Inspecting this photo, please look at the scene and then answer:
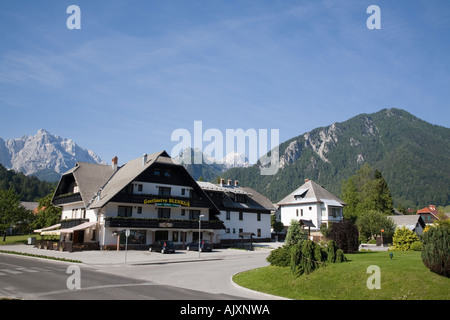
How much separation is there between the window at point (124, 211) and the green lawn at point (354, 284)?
31.3 metres

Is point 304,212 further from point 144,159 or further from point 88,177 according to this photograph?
point 88,177

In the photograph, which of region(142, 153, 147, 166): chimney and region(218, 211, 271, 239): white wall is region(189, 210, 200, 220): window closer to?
region(218, 211, 271, 239): white wall

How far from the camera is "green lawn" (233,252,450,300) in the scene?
14.9 m

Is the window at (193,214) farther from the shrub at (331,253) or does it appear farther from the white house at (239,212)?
the shrub at (331,253)

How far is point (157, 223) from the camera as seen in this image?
49.0 meters

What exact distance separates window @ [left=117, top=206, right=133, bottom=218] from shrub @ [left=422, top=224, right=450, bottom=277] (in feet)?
130

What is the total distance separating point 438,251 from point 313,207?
61.8 metres

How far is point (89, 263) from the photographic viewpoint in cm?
3269

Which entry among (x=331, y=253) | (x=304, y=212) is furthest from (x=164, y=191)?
Answer: (x=304, y=212)

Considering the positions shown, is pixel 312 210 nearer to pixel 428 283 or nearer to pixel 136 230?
pixel 136 230

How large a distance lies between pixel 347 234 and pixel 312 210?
4837 cm

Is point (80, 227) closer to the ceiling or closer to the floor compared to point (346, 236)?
closer to the floor
